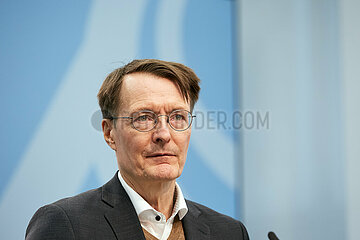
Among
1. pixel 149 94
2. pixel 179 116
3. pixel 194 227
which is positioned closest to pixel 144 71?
pixel 149 94

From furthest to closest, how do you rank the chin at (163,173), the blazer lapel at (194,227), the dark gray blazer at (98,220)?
the blazer lapel at (194,227), the chin at (163,173), the dark gray blazer at (98,220)

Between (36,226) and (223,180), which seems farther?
(223,180)

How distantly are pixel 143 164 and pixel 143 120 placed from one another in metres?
0.15

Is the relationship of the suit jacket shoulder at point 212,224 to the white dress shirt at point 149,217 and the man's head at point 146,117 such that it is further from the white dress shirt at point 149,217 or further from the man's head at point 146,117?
the man's head at point 146,117

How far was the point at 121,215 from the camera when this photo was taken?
1369 millimetres

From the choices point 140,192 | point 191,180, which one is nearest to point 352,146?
point 191,180

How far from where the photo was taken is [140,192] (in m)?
1.45

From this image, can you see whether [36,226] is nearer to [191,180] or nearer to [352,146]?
[191,180]

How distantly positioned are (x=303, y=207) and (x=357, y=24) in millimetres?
1503

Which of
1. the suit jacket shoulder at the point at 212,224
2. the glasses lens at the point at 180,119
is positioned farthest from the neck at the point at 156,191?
the glasses lens at the point at 180,119

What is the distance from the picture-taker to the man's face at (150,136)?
139 centimetres

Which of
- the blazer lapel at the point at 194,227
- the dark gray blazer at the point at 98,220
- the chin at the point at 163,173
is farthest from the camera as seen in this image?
the blazer lapel at the point at 194,227

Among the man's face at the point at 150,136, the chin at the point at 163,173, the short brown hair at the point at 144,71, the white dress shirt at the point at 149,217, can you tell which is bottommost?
the white dress shirt at the point at 149,217

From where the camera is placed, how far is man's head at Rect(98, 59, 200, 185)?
139cm
